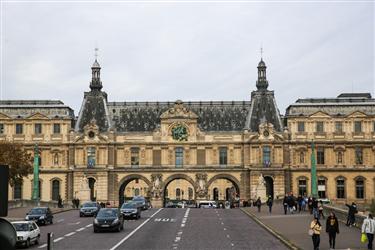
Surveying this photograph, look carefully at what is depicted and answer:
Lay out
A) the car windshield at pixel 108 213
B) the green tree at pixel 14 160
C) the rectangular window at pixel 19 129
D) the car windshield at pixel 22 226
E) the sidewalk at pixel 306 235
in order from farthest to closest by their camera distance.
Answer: the rectangular window at pixel 19 129, the green tree at pixel 14 160, the car windshield at pixel 108 213, the car windshield at pixel 22 226, the sidewalk at pixel 306 235

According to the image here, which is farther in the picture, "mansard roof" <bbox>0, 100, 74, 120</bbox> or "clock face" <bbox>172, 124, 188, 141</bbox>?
"mansard roof" <bbox>0, 100, 74, 120</bbox>

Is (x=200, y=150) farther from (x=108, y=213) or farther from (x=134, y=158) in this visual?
(x=108, y=213)

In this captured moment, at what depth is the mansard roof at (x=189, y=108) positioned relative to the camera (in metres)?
100

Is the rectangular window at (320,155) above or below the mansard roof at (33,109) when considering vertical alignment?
below

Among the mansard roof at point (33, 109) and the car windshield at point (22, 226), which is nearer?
the car windshield at point (22, 226)

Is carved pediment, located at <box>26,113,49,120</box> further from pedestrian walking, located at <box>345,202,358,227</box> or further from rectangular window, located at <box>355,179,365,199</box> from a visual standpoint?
pedestrian walking, located at <box>345,202,358,227</box>

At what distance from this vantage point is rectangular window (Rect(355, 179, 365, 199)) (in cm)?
9569

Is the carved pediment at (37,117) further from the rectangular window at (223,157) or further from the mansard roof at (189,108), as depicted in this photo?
the rectangular window at (223,157)

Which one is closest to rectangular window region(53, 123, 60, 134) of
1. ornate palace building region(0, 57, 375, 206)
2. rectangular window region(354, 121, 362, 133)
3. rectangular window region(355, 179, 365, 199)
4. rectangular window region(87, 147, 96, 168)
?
ornate palace building region(0, 57, 375, 206)

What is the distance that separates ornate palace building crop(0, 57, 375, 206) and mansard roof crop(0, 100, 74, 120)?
0.16 meters

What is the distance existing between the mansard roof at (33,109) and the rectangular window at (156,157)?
14.4 m

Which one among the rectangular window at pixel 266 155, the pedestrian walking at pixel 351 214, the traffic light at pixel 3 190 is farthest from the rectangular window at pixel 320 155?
the traffic light at pixel 3 190

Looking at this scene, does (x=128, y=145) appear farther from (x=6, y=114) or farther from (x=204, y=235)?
(x=204, y=235)

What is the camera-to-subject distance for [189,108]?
330 feet
